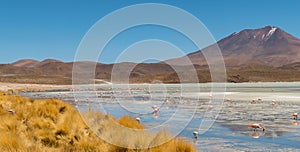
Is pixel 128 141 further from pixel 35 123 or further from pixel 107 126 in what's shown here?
pixel 35 123

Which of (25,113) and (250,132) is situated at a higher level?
(25,113)

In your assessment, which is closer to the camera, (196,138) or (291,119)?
(196,138)

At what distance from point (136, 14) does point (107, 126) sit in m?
2.68

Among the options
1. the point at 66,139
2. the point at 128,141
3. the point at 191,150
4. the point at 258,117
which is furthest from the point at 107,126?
the point at 258,117

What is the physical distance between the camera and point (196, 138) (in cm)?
787

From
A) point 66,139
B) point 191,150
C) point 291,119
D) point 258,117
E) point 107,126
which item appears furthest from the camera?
point 258,117

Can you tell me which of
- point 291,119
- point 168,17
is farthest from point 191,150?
point 291,119

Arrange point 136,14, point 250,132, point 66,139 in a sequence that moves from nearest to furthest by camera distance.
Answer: point 66,139
point 136,14
point 250,132

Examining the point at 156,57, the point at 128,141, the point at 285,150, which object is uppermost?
the point at 156,57

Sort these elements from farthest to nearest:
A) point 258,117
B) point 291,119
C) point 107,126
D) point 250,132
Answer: point 258,117
point 291,119
point 250,132
point 107,126

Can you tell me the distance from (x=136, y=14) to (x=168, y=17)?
0.79 metres

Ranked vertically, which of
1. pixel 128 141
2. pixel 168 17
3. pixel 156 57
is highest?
pixel 168 17

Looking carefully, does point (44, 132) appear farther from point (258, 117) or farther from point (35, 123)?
point (258, 117)

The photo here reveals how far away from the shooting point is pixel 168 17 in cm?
798
